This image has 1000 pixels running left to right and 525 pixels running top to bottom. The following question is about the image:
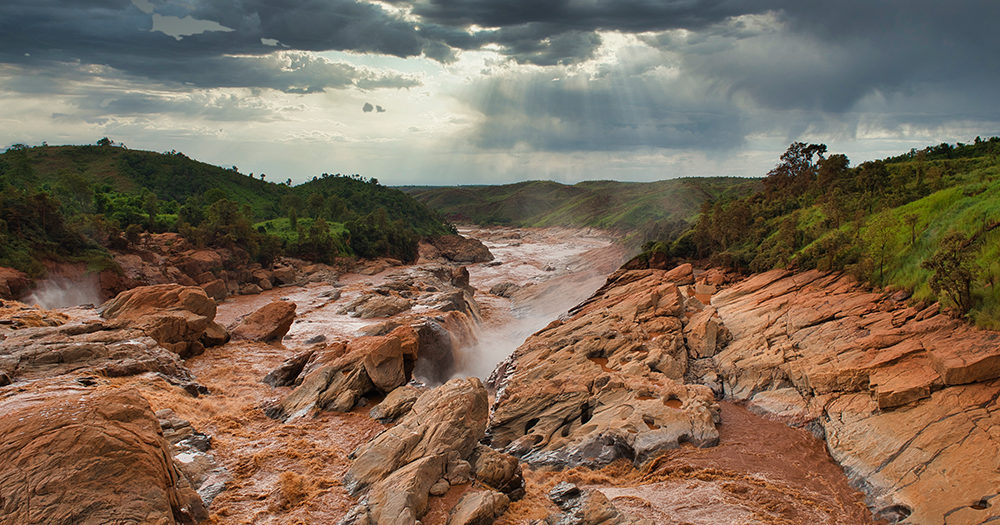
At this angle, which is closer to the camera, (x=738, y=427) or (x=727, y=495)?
(x=727, y=495)

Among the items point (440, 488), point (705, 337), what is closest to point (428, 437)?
point (440, 488)

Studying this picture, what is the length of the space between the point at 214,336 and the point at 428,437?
22439 millimetres

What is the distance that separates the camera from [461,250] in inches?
4040

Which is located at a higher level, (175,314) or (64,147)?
(64,147)

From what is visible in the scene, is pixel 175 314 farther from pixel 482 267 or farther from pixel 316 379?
pixel 482 267

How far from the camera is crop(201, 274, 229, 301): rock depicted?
5109 cm

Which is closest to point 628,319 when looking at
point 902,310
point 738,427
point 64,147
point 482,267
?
point 738,427

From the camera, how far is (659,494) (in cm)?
1630

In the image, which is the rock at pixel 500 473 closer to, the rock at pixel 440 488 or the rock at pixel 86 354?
the rock at pixel 440 488

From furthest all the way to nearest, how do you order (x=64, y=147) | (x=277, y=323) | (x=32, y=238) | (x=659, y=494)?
(x=64, y=147) → (x=32, y=238) → (x=277, y=323) → (x=659, y=494)

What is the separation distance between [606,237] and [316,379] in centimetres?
12125

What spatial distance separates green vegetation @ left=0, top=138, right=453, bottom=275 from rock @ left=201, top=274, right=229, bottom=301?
28.1ft

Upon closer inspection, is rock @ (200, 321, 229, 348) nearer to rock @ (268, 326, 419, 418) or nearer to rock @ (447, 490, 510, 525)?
rock @ (268, 326, 419, 418)

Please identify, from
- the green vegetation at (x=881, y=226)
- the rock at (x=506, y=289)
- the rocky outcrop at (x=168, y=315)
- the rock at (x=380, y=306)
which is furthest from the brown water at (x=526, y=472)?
the rock at (x=506, y=289)
